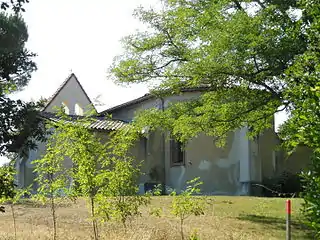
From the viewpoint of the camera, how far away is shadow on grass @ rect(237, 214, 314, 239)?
13764 mm

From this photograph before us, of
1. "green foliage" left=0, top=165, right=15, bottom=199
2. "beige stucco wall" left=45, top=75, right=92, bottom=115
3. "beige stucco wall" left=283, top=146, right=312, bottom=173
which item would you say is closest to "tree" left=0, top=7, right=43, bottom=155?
"green foliage" left=0, top=165, right=15, bottom=199

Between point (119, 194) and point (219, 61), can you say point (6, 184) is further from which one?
point (219, 61)

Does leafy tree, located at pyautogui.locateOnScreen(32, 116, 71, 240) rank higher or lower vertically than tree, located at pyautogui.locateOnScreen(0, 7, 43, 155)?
lower

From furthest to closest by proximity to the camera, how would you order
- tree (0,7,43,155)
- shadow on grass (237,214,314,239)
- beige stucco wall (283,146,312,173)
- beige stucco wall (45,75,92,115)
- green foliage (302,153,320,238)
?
beige stucco wall (45,75,92,115) < beige stucco wall (283,146,312,173) < shadow on grass (237,214,314,239) < tree (0,7,43,155) < green foliage (302,153,320,238)

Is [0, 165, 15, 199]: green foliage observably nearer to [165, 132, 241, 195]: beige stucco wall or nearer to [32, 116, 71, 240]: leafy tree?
[32, 116, 71, 240]: leafy tree

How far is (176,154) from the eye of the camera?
26.9 metres

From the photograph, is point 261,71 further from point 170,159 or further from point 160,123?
point 170,159

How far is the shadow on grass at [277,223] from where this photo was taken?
13.8m

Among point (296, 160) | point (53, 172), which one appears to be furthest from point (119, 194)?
point (296, 160)

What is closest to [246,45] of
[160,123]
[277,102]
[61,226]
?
[277,102]

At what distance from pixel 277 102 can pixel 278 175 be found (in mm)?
12260

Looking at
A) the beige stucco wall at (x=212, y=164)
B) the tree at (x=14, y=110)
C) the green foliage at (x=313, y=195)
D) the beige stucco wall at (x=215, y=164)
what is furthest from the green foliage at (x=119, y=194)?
the beige stucco wall at (x=212, y=164)

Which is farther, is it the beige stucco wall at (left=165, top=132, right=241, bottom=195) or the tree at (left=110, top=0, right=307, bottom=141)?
the beige stucco wall at (left=165, top=132, right=241, bottom=195)

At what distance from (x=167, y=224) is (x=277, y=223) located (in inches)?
152
